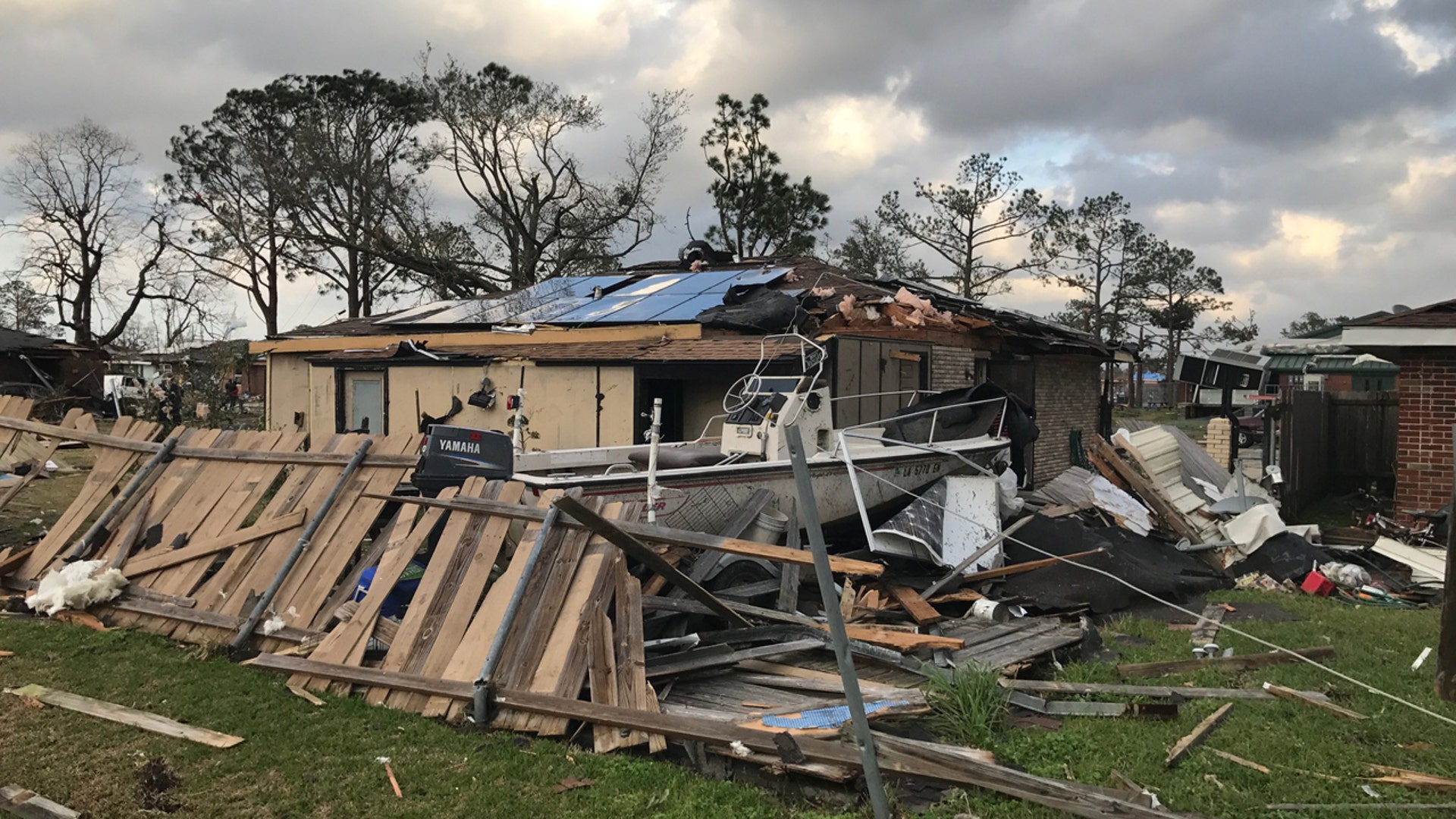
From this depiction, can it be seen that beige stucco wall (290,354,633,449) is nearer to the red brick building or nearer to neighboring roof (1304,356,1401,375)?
the red brick building

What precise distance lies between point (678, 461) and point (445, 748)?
12.3ft

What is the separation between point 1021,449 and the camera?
11.1 meters

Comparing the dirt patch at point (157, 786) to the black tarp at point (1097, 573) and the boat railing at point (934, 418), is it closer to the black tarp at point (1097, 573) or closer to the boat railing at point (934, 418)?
the black tarp at point (1097, 573)

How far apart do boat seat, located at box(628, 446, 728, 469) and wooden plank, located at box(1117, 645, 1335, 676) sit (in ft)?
11.7

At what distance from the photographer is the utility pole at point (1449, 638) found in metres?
4.59

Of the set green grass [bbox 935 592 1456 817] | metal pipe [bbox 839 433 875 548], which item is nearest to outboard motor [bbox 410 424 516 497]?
metal pipe [bbox 839 433 875 548]

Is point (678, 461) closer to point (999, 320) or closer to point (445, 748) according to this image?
point (445, 748)

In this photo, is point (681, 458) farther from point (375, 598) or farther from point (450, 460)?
point (375, 598)

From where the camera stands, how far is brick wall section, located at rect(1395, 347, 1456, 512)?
9406 mm

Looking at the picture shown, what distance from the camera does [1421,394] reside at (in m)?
9.56

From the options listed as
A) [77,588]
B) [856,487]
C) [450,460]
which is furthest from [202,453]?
[856,487]

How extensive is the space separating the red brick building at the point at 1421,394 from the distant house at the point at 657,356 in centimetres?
450

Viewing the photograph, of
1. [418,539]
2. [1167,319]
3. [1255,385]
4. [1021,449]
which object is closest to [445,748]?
[418,539]

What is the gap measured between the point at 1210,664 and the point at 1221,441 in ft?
33.4
